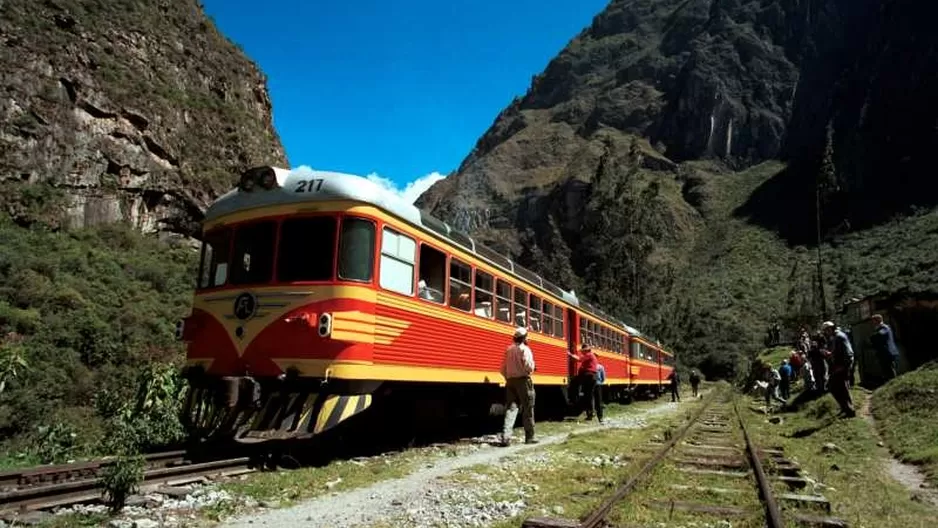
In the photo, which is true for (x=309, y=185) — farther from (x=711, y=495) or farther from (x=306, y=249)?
(x=711, y=495)

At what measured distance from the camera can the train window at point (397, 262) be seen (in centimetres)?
832

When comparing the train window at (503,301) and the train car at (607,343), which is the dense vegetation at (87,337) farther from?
the train car at (607,343)

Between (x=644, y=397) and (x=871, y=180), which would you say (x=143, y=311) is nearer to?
(x=644, y=397)

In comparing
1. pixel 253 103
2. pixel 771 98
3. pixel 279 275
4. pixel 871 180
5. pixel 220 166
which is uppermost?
pixel 771 98

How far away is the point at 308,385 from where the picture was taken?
7707 mm

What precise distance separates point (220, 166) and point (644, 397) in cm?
2714

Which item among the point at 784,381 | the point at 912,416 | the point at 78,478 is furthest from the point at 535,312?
the point at 784,381

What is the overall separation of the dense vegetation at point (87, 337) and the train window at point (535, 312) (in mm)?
6871

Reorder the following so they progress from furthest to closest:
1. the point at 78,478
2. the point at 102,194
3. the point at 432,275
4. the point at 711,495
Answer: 1. the point at 102,194
2. the point at 432,275
3. the point at 78,478
4. the point at 711,495

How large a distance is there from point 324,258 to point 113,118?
30.1 m

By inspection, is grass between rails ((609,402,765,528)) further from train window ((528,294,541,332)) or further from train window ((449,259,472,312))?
train window ((528,294,541,332))

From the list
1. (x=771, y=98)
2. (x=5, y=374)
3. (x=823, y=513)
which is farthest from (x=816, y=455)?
(x=771, y=98)

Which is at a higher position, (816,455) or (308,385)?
(308,385)

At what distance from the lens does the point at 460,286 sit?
405 inches
